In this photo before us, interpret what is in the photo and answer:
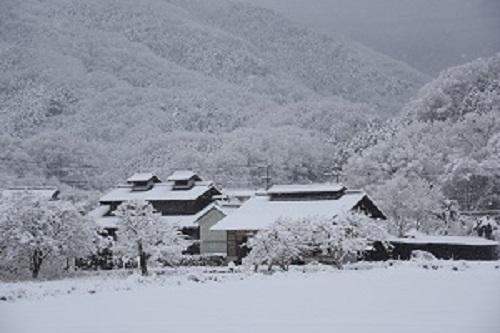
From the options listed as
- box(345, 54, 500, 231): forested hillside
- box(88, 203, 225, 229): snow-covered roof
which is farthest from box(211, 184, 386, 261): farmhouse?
box(345, 54, 500, 231): forested hillside

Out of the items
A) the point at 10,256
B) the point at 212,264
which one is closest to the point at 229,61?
the point at 212,264

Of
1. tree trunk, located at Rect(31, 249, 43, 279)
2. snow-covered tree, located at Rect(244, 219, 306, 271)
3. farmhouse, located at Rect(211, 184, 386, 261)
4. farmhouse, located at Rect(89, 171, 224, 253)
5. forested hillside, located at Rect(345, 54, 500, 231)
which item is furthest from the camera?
forested hillside, located at Rect(345, 54, 500, 231)

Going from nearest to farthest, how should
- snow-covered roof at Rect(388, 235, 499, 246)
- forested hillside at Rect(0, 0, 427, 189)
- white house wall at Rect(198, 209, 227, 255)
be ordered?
1. snow-covered roof at Rect(388, 235, 499, 246)
2. white house wall at Rect(198, 209, 227, 255)
3. forested hillside at Rect(0, 0, 427, 189)

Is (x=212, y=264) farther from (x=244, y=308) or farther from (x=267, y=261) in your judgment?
(x=244, y=308)

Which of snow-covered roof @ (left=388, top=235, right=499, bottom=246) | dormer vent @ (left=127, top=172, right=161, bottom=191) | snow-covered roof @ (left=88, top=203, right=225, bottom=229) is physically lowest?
snow-covered roof @ (left=388, top=235, right=499, bottom=246)

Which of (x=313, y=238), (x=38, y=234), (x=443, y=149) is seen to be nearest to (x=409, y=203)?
(x=443, y=149)

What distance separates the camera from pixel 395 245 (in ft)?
133

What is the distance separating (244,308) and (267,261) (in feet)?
54.7

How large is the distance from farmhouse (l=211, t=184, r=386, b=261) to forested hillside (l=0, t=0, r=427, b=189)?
1639 inches

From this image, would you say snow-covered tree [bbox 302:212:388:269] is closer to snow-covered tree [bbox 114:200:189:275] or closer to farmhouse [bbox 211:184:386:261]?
farmhouse [bbox 211:184:386:261]

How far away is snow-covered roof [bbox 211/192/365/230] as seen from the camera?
40.0 metres

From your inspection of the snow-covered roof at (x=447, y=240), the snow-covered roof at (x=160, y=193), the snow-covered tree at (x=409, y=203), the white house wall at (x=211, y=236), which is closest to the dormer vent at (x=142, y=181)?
the snow-covered roof at (x=160, y=193)

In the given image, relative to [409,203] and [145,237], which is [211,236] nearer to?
[145,237]

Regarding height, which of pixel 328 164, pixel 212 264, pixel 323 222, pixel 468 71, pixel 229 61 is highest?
pixel 229 61
